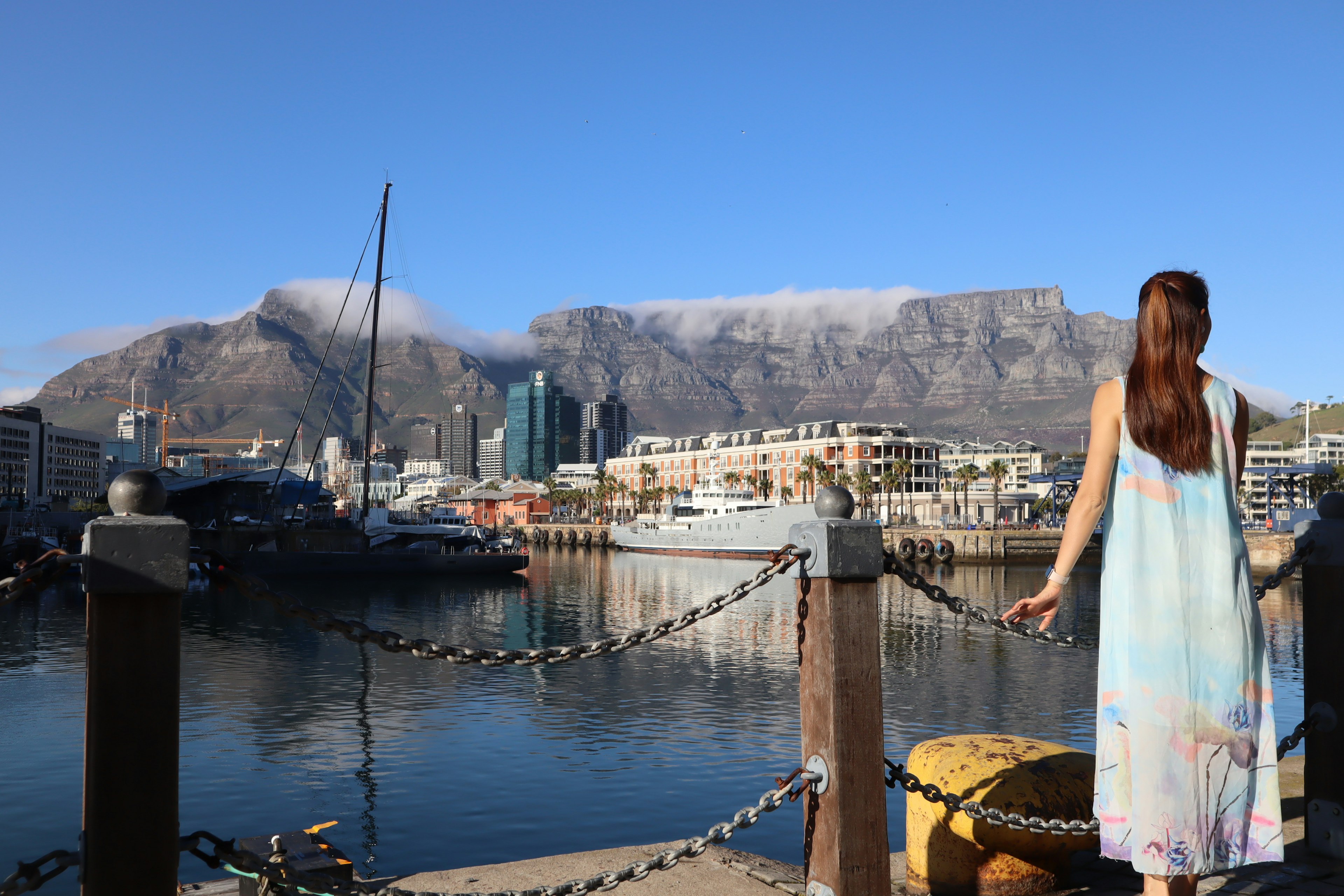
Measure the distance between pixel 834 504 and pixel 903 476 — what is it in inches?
4103

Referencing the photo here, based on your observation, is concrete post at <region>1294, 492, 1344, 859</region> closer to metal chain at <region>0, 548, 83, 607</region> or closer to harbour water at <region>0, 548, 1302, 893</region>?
harbour water at <region>0, 548, 1302, 893</region>

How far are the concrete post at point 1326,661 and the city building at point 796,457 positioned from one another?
9570 centimetres

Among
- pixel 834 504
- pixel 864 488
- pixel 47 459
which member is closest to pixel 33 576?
pixel 834 504

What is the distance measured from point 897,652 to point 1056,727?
8417 millimetres

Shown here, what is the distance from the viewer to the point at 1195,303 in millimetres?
→ 3344

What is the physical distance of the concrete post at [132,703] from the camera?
2.60m

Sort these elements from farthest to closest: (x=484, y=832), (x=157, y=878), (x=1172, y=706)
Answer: (x=484, y=832), (x=1172, y=706), (x=157, y=878)

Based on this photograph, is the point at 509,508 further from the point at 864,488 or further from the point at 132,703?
the point at 132,703

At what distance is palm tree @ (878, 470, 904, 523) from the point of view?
97.4 meters

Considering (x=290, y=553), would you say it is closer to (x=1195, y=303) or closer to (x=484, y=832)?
(x=484, y=832)

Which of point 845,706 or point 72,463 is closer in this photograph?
point 845,706

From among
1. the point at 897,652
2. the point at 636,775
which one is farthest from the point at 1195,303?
the point at 897,652

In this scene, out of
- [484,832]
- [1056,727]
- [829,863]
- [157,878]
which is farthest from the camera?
[1056,727]

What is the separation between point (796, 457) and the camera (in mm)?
116750
